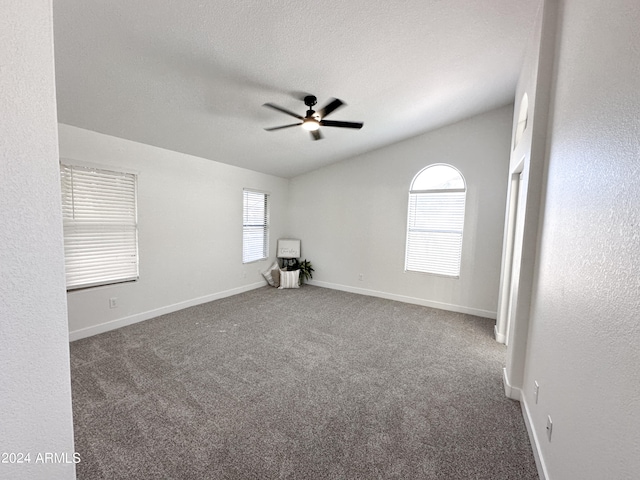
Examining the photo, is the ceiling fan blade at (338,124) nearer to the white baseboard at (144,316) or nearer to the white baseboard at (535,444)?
the white baseboard at (535,444)

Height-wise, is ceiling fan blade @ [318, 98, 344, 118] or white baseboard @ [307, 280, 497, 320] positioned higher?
ceiling fan blade @ [318, 98, 344, 118]

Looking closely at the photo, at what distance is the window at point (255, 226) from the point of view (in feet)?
17.3

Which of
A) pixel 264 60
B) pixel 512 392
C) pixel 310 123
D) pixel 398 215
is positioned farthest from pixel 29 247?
pixel 398 215

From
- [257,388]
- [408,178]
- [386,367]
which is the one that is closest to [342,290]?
[408,178]

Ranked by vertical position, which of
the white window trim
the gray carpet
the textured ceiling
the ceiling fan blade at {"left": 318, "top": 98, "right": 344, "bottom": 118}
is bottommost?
the gray carpet

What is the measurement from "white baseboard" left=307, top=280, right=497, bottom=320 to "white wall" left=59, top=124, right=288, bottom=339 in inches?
64.6

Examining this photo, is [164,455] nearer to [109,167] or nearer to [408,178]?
[109,167]

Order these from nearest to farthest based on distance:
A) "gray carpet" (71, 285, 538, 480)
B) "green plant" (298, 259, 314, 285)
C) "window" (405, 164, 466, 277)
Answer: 1. "gray carpet" (71, 285, 538, 480)
2. "window" (405, 164, 466, 277)
3. "green plant" (298, 259, 314, 285)

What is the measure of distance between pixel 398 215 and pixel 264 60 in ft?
10.9

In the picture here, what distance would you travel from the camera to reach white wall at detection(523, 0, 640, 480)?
Answer: 93 centimetres

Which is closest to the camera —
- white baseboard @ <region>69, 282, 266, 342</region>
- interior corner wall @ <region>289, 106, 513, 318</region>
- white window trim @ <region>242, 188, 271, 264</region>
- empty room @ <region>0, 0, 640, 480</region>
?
empty room @ <region>0, 0, 640, 480</region>

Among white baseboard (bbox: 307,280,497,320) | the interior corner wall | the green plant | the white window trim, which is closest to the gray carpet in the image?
white baseboard (bbox: 307,280,497,320)

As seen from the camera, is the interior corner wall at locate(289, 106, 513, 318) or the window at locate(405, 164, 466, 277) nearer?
the interior corner wall at locate(289, 106, 513, 318)

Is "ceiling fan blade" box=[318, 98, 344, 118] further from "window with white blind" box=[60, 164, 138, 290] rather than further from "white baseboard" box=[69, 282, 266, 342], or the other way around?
"white baseboard" box=[69, 282, 266, 342]
